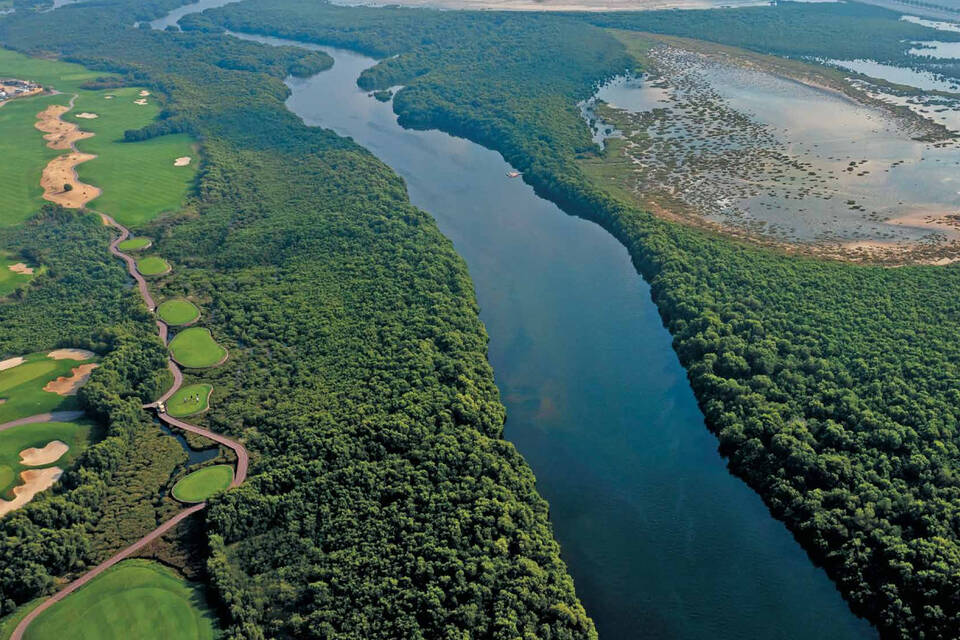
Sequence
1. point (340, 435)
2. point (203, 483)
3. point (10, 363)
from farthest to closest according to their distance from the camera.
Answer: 1. point (10, 363)
2. point (340, 435)
3. point (203, 483)

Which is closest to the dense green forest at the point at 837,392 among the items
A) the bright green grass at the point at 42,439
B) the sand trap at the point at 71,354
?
the bright green grass at the point at 42,439

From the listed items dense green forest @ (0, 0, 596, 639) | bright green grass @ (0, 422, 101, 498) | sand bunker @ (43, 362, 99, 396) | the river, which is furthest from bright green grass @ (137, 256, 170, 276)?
the river

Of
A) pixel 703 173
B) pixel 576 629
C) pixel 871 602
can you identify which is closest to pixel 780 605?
pixel 871 602

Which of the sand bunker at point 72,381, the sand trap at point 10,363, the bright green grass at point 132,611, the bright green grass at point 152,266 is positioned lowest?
the bright green grass at point 132,611

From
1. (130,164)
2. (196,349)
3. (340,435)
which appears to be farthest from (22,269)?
(340,435)

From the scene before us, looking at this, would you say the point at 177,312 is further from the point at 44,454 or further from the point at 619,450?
the point at 619,450

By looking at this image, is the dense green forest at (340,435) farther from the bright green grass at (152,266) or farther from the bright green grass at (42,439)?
the bright green grass at (42,439)

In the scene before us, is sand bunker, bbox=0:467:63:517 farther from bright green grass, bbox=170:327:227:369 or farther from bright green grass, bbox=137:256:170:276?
bright green grass, bbox=137:256:170:276
